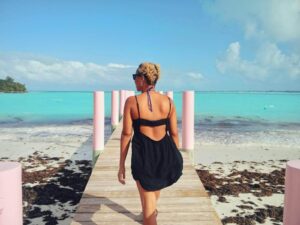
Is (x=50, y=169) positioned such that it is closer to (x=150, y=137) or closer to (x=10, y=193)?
(x=150, y=137)

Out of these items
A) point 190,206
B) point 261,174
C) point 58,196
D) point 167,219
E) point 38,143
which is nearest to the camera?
point 167,219

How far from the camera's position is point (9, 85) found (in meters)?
122

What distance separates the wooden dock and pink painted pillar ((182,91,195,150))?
216cm

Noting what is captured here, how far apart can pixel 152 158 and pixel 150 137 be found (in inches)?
8.5

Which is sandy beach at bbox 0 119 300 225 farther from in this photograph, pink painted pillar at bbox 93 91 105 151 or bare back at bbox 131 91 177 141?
bare back at bbox 131 91 177 141

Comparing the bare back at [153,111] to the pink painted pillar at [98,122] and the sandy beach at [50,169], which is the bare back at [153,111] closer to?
the sandy beach at [50,169]

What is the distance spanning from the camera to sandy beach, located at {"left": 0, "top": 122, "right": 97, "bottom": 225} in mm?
6758

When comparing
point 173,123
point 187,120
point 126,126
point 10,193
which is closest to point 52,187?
point 187,120

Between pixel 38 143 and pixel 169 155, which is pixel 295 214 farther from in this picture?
pixel 38 143

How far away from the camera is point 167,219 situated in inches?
159

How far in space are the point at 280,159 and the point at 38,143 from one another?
1148 centimetres

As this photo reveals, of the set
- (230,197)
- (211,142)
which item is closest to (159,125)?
(230,197)

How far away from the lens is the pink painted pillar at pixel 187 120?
7883 millimetres

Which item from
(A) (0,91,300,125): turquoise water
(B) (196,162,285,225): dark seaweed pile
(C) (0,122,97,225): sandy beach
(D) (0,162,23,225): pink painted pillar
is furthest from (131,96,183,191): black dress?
(A) (0,91,300,125): turquoise water
